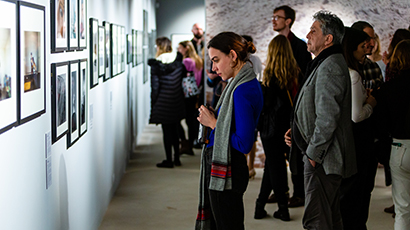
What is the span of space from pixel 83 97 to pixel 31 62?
141 cm

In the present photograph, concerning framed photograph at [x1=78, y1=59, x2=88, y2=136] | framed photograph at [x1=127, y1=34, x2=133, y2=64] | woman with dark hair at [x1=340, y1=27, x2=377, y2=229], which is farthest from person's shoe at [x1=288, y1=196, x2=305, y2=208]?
framed photograph at [x1=127, y1=34, x2=133, y2=64]

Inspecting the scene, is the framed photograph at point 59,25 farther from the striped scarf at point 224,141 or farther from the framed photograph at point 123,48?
the framed photograph at point 123,48

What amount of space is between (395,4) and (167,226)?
4.29m

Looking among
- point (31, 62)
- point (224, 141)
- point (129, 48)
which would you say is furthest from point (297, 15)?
point (31, 62)

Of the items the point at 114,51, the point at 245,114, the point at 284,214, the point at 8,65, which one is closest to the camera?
the point at 8,65

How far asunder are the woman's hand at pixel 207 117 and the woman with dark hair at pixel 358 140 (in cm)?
118

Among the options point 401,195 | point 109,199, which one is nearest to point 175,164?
point 109,199

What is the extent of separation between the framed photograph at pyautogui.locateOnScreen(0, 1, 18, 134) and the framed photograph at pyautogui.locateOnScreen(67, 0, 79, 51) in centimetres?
114

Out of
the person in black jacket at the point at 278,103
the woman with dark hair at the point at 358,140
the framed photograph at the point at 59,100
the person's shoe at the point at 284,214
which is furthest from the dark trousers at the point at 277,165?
the framed photograph at the point at 59,100

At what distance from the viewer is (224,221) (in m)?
2.85

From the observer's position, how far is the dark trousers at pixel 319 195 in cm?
317

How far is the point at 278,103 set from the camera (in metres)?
4.73

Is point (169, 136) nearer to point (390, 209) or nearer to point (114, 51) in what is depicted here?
point (114, 51)

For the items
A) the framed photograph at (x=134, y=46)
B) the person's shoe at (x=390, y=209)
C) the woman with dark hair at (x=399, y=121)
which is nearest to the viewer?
the woman with dark hair at (x=399, y=121)
